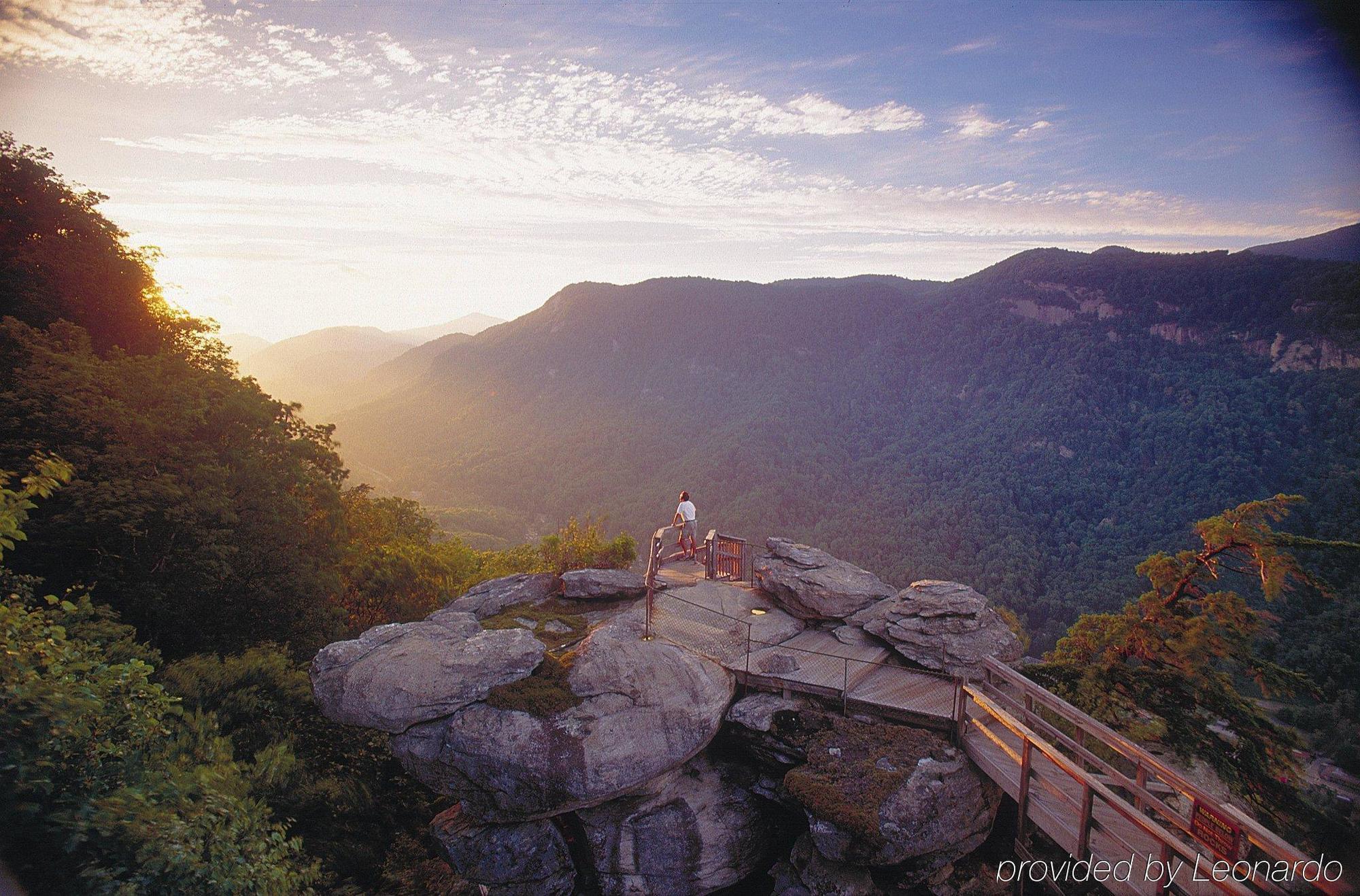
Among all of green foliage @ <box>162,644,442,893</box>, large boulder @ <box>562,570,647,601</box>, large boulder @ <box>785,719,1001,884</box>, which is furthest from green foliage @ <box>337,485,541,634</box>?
large boulder @ <box>785,719,1001,884</box>

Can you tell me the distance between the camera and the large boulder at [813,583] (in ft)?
47.1

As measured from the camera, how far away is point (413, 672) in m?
10.9

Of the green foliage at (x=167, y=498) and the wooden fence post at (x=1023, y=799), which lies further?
the green foliage at (x=167, y=498)

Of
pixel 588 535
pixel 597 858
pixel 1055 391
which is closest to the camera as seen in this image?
pixel 597 858

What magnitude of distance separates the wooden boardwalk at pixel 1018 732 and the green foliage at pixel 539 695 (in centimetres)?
281

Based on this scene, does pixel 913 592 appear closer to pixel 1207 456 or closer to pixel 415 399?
pixel 1207 456

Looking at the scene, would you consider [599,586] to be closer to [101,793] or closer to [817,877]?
[817,877]

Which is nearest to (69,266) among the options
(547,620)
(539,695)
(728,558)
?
(547,620)

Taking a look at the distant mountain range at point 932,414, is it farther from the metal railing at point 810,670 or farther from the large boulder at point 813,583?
the metal railing at point 810,670

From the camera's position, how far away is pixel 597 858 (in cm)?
1088

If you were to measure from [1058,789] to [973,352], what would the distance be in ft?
421

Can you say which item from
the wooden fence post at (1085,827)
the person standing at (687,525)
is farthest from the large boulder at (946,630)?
the person standing at (687,525)

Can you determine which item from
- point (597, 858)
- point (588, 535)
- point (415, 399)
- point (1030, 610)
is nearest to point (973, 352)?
point (1030, 610)

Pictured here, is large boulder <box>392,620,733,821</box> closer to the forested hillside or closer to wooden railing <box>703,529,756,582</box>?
the forested hillside
